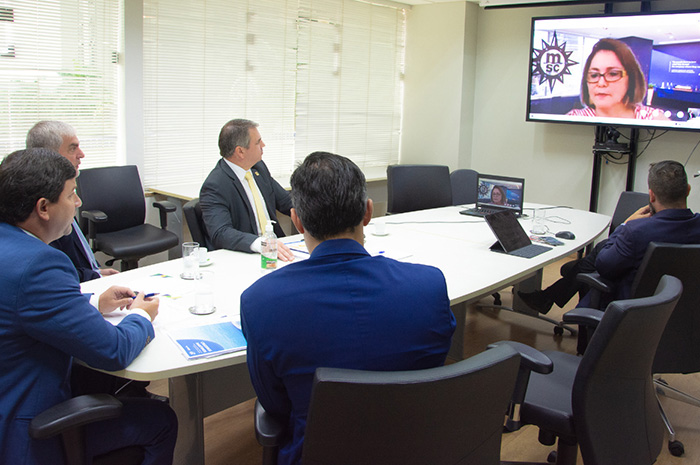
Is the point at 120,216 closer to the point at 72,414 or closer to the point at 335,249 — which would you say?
the point at 72,414

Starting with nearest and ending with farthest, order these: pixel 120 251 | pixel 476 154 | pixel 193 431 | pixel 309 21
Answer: pixel 193 431 → pixel 120 251 → pixel 309 21 → pixel 476 154

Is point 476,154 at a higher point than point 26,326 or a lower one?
higher

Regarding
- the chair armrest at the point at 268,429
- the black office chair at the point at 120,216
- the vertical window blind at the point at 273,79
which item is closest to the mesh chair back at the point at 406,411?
the chair armrest at the point at 268,429

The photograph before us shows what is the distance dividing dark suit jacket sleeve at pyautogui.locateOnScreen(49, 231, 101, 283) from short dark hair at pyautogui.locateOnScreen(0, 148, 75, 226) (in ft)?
3.15

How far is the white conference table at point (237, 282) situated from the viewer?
188 centimetres

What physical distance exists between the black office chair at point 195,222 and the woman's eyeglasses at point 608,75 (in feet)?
12.6

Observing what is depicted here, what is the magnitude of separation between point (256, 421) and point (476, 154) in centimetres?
541

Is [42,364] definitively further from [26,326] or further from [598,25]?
[598,25]

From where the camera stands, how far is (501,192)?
4227 millimetres

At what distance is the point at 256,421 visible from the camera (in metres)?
1.59

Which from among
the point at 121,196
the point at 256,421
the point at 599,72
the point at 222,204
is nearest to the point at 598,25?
the point at 599,72

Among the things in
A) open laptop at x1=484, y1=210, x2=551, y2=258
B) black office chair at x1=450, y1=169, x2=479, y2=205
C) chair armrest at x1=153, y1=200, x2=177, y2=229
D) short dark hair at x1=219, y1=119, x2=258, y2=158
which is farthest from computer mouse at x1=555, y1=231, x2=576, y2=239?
chair armrest at x1=153, y1=200, x2=177, y2=229

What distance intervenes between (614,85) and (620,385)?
4.12 meters

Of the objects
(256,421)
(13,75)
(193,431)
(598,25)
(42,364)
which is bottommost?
(193,431)
